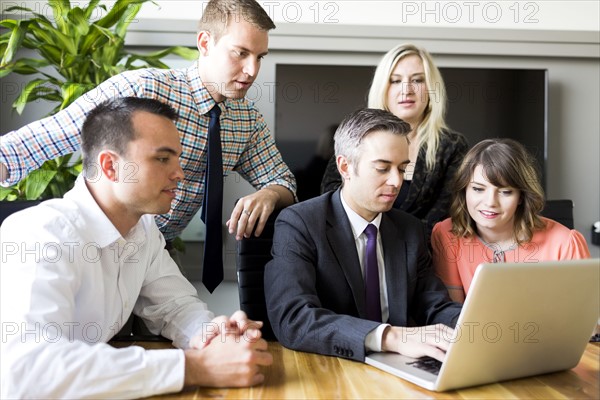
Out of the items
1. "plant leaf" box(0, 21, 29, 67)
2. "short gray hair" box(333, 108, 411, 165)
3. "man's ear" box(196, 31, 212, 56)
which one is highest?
"plant leaf" box(0, 21, 29, 67)

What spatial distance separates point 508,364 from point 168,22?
8.55 ft

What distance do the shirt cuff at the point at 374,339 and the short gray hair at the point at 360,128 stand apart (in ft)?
1.71

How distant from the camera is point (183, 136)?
1993 mm

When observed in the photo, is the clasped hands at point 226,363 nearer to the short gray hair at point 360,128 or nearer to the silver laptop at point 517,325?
the silver laptop at point 517,325

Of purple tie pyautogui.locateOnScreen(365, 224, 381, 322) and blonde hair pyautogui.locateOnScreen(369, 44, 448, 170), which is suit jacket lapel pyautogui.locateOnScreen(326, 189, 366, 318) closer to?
purple tie pyautogui.locateOnScreen(365, 224, 381, 322)

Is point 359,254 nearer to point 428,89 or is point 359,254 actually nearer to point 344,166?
point 344,166

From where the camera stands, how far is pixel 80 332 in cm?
131

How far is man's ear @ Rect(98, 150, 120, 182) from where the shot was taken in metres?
1.38

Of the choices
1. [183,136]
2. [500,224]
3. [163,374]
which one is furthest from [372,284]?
[183,136]

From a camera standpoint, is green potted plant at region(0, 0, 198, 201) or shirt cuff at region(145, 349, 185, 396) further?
green potted plant at region(0, 0, 198, 201)

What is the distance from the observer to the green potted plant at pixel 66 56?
9.05 feet

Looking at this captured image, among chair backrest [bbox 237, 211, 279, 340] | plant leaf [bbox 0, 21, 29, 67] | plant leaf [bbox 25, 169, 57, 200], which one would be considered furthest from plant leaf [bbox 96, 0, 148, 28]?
chair backrest [bbox 237, 211, 279, 340]

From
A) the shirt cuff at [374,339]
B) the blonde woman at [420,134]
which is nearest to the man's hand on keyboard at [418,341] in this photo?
the shirt cuff at [374,339]

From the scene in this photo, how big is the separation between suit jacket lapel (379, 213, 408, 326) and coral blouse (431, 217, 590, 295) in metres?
0.27
